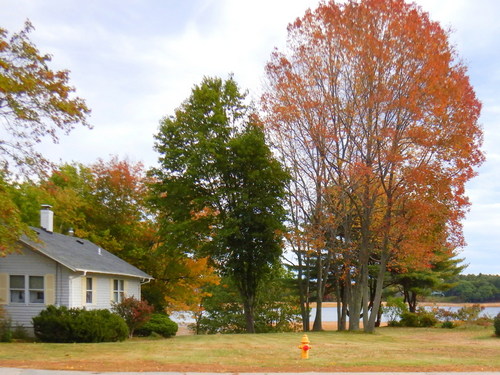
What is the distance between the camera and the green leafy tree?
35.5 metres

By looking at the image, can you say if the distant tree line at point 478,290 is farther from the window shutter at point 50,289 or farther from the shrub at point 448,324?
the window shutter at point 50,289

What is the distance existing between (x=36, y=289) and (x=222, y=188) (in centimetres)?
1288

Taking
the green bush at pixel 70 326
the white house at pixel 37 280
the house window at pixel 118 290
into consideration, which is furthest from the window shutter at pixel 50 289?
the house window at pixel 118 290

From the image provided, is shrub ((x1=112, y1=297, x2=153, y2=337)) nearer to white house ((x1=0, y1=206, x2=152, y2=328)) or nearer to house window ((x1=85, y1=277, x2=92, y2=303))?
house window ((x1=85, y1=277, x2=92, y2=303))

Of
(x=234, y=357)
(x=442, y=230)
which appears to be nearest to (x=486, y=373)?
(x=234, y=357)

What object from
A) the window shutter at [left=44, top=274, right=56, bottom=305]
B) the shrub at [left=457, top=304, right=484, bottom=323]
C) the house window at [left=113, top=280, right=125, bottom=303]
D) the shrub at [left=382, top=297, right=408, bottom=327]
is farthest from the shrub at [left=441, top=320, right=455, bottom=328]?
the window shutter at [left=44, top=274, right=56, bottom=305]

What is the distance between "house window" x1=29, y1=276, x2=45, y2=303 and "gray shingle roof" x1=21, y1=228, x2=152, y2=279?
1507 millimetres

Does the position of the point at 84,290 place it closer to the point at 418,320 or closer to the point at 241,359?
the point at 241,359

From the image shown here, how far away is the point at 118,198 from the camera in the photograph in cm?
4512

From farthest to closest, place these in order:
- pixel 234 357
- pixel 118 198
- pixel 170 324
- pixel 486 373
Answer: pixel 118 198 < pixel 170 324 < pixel 234 357 < pixel 486 373

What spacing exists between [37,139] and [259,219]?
1757cm

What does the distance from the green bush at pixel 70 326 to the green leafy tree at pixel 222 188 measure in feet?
35.5

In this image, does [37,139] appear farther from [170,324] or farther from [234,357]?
[170,324]

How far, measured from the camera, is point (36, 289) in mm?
26969
